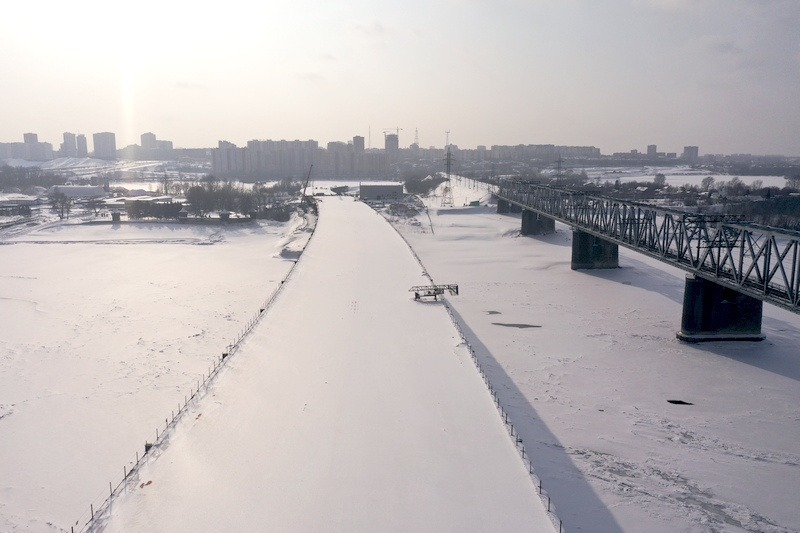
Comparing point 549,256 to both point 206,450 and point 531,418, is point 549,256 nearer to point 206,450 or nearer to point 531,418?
point 531,418

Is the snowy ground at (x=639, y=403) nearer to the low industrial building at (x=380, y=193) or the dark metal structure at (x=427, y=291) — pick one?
the dark metal structure at (x=427, y=291)

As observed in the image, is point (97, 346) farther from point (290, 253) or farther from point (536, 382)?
point (290, 253)

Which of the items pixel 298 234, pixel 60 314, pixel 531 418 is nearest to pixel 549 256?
pixel 298 234

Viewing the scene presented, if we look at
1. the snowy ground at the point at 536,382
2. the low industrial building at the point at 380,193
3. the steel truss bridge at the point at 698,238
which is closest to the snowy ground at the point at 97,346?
the snowy ground at the point at 536,382

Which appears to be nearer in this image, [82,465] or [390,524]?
[390,524]

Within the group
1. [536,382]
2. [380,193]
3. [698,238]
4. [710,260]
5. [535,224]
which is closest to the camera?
[536,382]

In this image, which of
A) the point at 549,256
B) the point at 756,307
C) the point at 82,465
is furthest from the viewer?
the point at 549,256

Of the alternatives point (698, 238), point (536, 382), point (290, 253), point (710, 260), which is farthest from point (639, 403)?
point (290, 253)
